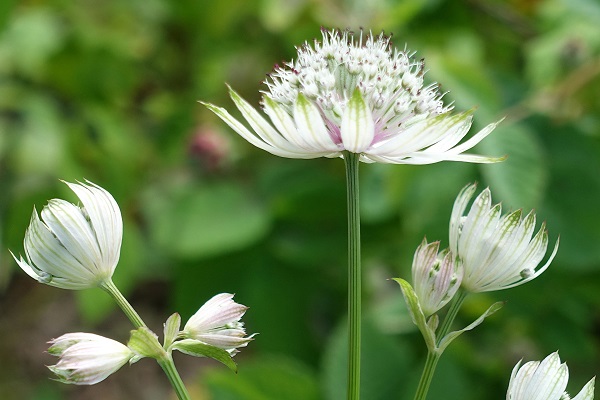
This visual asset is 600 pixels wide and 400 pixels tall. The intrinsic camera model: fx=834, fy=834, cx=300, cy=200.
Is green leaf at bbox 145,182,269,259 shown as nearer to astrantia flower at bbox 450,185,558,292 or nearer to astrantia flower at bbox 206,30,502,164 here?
astrantia flower at bbox 206,30,502,164

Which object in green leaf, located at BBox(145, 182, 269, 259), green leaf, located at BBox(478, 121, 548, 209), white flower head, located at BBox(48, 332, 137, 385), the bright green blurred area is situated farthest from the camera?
green leaf, located at BBox(145, 182, 269, 259)

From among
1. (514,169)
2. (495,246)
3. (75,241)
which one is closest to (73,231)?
(75,241)

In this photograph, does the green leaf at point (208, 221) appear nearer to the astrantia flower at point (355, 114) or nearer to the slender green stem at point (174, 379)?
the astrantia flower at point (355, 114)

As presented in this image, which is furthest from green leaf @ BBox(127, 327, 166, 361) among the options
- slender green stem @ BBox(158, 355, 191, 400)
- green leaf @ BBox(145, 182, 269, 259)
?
green leaf @ BBox(145, 182, 269, 259)

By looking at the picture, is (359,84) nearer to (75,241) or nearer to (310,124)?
(310,124)

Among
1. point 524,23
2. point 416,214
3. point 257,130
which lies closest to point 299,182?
point 416,214
